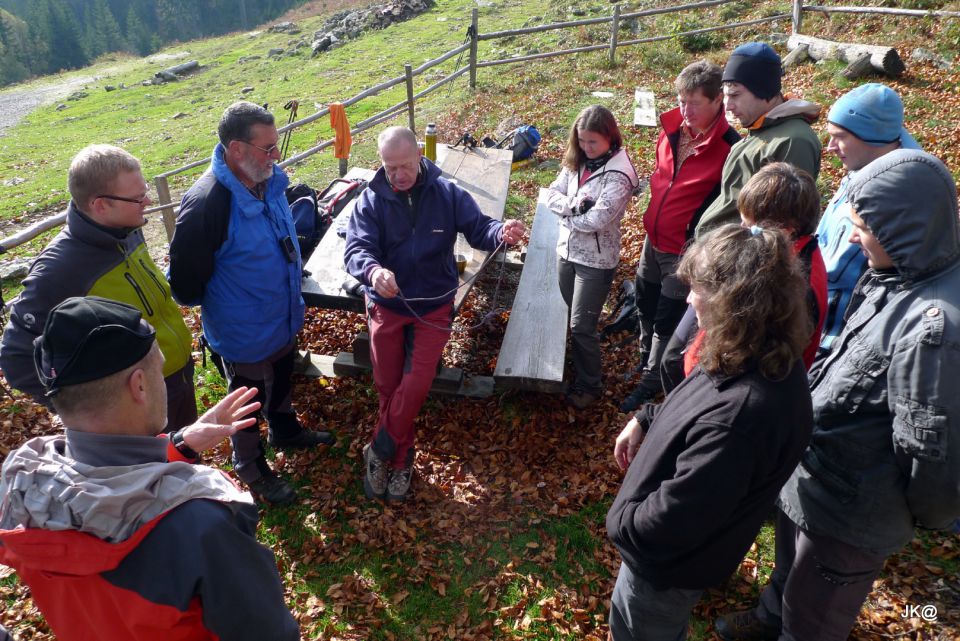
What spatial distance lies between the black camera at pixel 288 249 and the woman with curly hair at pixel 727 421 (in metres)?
2.54

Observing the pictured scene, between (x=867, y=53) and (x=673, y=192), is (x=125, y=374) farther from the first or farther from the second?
(x=867, y=53)

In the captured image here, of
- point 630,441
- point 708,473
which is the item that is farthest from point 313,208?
point 708,473

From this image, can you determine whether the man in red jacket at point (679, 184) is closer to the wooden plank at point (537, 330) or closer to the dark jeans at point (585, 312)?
the dark jeans at point (585, 312)

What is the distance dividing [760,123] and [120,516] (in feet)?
12.5

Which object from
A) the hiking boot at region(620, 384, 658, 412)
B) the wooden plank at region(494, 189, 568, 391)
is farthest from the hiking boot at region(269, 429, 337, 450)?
the hiking boot at region(620, 384, 658, 412)

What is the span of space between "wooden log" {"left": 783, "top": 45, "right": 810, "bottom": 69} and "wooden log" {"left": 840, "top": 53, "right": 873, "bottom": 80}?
1.80m

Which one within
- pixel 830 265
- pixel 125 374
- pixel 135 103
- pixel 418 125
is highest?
Result: pixel 125 374

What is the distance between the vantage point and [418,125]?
13.3m

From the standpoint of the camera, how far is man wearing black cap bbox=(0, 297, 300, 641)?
1552 millimetres

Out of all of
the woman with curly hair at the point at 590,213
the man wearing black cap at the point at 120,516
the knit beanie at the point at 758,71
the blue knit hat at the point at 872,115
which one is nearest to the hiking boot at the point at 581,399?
the woman with curly hair at the point at 590,213

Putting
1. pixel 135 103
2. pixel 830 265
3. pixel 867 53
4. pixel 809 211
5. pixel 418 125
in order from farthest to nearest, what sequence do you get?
pixel 135 103, pixel 418 125, pixel 867 53, pixel 830 265, pixel 809 211

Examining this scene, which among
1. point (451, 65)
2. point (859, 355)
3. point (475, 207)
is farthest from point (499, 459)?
point (451, 65)

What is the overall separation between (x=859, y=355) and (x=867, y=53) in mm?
11639

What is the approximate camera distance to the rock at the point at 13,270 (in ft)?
30.7
